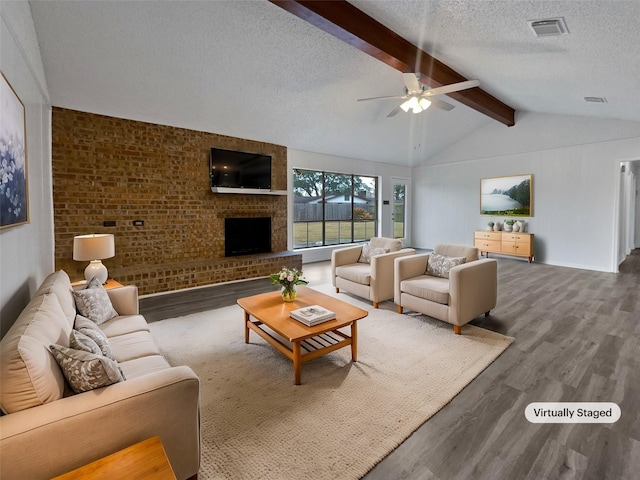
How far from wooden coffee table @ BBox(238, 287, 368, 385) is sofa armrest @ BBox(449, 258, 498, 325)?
1.05m

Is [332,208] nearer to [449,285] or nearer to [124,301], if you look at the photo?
[449,285]

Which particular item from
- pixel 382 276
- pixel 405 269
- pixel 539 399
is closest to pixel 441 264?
pixel 405 269

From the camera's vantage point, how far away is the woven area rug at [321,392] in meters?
1.69

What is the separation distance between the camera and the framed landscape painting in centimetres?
719

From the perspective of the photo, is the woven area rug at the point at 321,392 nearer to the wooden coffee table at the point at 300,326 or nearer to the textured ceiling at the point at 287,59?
the wooden coffee table at the point at 300,326

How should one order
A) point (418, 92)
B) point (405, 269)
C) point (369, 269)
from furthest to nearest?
point (369, 269) < point (418, 92) < point (405, 269)

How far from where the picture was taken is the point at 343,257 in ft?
15.7

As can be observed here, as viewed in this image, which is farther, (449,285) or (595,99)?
(595,99)

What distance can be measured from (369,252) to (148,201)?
138 inches

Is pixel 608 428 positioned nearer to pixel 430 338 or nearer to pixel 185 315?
pixel 430 338

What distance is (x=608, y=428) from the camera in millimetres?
1889

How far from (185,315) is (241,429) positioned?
2.26m

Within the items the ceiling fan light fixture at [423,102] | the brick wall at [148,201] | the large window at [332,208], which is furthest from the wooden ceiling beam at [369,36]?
the large window at [332,208]

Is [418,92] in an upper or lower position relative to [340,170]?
upper
